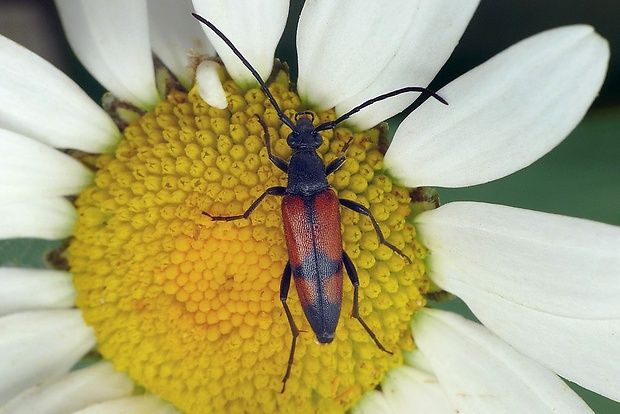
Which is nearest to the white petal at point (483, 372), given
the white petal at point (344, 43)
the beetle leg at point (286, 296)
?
the beetle leg at point (286, 296)

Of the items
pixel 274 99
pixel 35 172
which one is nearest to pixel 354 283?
pixel 274 99

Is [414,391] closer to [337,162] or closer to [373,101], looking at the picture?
[337,162]

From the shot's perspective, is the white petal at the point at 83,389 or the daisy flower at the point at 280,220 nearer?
the daisy flower at the point at 280,220

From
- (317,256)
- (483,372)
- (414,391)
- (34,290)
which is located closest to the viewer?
(317,256)

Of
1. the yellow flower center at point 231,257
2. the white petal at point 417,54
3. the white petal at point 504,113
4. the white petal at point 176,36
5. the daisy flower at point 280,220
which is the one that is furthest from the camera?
the white petal at point 176,36

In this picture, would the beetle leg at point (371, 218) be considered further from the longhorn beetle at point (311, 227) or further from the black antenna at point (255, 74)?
the black antenna at point (255, 74)
